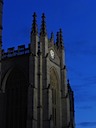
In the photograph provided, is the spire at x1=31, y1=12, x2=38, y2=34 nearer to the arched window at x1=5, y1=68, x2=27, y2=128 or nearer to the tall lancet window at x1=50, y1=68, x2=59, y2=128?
the arched window at x1=5, y1=68, x2=27, y2=128

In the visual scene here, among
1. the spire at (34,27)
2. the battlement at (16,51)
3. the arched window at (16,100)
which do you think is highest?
the spire at (34,27)

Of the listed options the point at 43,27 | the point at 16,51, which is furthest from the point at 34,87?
the point at 43,27

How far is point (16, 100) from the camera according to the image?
74.1 meters

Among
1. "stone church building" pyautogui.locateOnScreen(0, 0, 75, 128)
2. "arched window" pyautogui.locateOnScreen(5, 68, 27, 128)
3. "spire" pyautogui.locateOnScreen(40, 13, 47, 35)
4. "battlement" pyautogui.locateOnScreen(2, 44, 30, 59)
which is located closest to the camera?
"stone church building" pyautogui.locateOnScreen(0, 0, 75, 128)

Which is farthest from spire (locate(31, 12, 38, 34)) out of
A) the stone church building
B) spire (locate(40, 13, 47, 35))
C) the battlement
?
the battlement

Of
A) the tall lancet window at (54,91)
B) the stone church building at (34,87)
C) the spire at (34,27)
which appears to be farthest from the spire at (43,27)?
the tall lancet window at (54,91)

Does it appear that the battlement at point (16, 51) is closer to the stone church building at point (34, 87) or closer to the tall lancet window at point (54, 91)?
the stone church building at point (34, 87)

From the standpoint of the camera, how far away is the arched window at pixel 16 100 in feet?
238

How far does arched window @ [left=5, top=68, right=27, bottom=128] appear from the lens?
7269 cm

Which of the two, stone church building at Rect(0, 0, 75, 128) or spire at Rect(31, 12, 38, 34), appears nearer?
stone church building at Rect(0, 0, 75, 128)

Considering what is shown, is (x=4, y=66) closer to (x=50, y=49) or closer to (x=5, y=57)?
(x=5, y=57)

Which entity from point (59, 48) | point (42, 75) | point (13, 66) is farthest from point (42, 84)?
point (59, 48)

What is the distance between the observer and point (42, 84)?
72812 mm

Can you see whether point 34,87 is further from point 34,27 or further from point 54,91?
point 34,27
